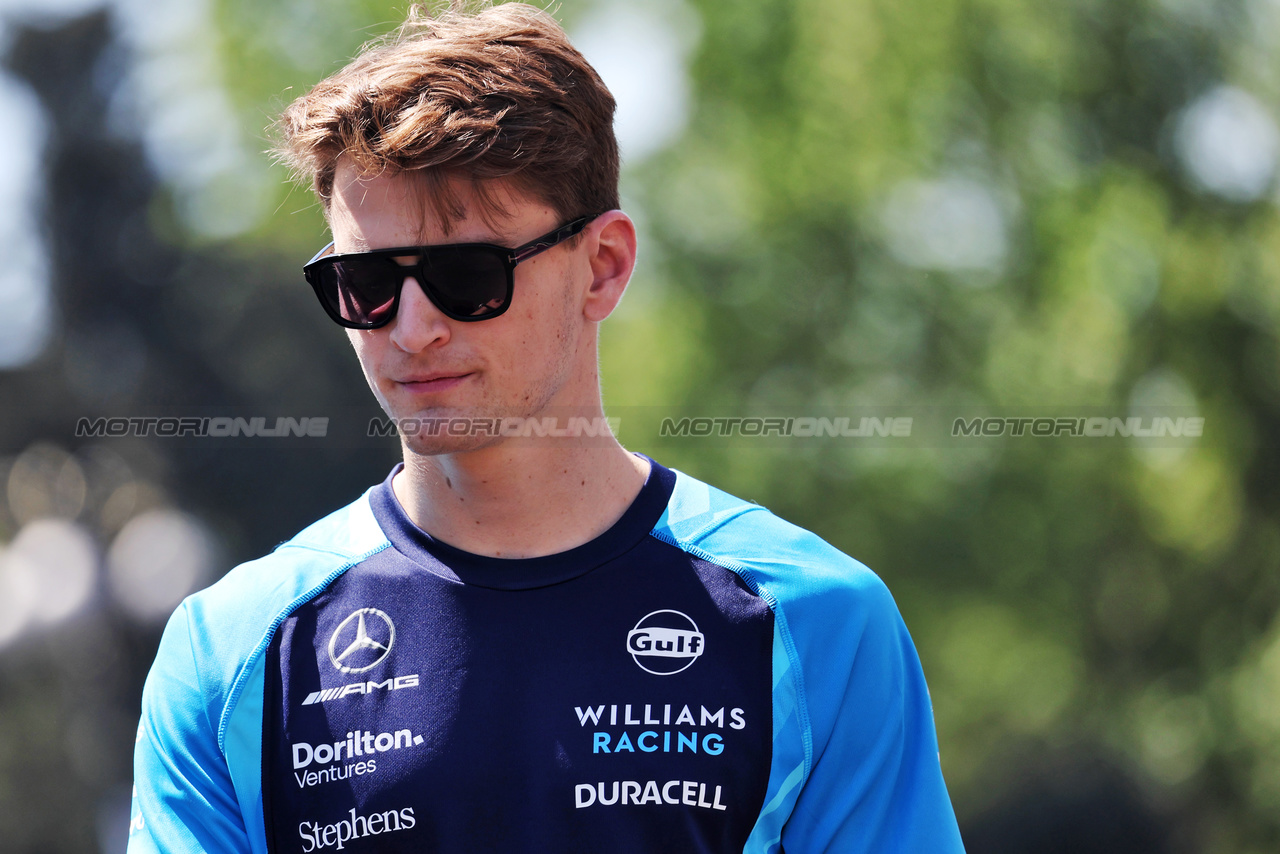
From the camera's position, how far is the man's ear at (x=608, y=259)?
206 cm

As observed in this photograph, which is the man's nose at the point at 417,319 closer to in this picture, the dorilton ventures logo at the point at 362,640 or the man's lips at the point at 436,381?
the man's lips at the point at 436,381

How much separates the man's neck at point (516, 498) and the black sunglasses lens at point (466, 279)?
10.1 inches

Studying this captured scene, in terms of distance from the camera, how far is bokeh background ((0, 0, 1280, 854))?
43.9 feet

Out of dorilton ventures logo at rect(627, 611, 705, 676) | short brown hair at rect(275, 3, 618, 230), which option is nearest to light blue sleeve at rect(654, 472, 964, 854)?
dorilton ventures logo at rect(627, 611, 705, 676)

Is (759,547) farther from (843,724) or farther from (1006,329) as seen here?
(1006,329)

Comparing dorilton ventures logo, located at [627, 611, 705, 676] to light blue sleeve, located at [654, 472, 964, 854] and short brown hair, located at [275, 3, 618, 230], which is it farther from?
short brown hair, located at [275, 3, 618, 230]

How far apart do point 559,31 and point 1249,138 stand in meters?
13.8

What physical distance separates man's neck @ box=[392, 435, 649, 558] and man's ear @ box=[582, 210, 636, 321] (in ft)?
0.88

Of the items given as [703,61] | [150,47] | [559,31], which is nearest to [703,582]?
[559,31]

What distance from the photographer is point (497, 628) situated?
6.21 feet

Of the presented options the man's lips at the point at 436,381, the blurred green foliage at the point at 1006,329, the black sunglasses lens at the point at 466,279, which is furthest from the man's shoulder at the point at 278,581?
the blurred green foliage at the point at 1006,329

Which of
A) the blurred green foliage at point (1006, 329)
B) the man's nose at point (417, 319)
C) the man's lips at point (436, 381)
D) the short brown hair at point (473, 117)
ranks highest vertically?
the short brown hair at point (473, 117)

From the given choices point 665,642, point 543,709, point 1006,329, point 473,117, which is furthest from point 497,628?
point 1006,329

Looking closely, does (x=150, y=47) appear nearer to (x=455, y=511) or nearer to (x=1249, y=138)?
(x=1249, y=138)
